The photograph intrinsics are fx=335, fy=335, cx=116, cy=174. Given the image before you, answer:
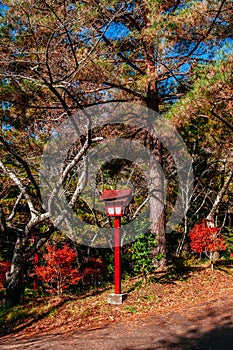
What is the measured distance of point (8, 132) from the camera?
8.77 metres

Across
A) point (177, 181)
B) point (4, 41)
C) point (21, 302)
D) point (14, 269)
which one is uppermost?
point (4, 41)

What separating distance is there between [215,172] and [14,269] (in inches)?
270

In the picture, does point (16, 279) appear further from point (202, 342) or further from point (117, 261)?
point (202, 342)

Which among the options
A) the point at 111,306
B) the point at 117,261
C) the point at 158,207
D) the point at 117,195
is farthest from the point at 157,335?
the point at 158,207

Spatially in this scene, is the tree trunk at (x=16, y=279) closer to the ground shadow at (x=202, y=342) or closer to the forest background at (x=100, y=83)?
the forest background at (x=100, y=83)

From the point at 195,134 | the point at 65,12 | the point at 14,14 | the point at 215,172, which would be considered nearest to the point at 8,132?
the point at 14,14

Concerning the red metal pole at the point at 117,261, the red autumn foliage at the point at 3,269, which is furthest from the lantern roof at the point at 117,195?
the red autumn foliage at the point at 3,269

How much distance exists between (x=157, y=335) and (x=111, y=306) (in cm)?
156

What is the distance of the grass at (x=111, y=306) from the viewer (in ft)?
16.9

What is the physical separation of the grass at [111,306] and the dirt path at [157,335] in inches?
12.4

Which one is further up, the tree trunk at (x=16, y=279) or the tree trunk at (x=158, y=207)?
the tree trunk at (x=158, y=207)

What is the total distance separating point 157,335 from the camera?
13.3 ft

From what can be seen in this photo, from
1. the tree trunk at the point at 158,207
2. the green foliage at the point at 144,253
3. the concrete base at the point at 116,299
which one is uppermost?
the tree trunk at the point at 158,207

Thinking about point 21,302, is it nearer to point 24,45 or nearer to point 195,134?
point 24,45
